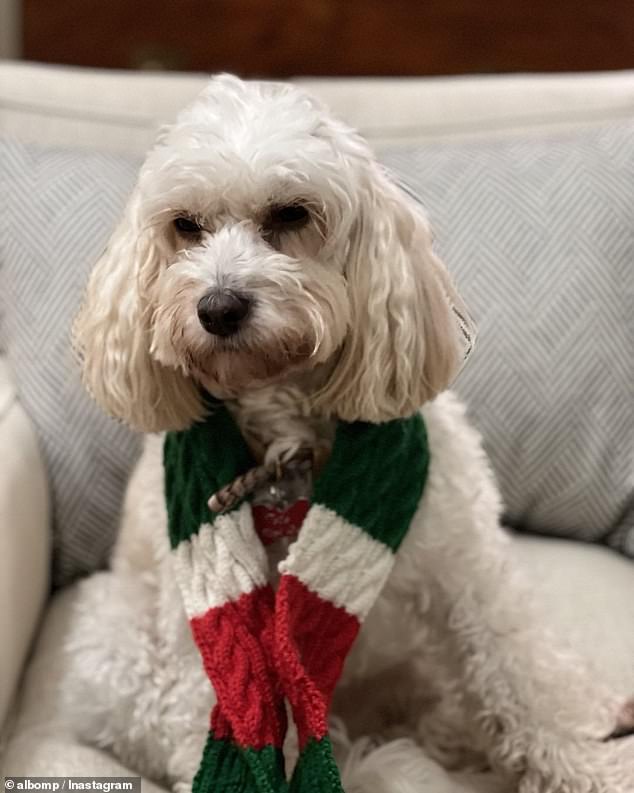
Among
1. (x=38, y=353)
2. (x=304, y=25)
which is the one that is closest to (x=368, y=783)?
(x=38, y=353)

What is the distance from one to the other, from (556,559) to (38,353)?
793mm

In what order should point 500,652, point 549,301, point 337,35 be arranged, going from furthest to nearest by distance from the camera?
point 337,35
point 549,301
point 500,652

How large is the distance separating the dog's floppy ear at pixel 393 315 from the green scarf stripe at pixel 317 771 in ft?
1.09

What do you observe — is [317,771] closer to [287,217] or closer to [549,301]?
[287,217]

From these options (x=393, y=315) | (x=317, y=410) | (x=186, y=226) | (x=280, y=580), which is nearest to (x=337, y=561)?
(x=280, y=580)

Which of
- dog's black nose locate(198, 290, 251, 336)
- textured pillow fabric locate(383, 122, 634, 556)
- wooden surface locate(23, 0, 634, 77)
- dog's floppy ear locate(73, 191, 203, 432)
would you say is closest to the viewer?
dog's black nose locate(198, 290, 251, 336)

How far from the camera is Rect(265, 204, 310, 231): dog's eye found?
0.98 metres

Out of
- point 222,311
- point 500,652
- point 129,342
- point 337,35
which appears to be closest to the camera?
point 222,311

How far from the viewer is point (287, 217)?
38.9 inches

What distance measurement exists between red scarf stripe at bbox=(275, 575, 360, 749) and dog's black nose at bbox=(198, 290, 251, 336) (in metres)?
0.28

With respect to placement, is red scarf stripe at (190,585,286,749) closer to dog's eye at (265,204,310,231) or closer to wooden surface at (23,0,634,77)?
dog's eye at (265,204,310,231)

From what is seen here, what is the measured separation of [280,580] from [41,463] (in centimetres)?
49

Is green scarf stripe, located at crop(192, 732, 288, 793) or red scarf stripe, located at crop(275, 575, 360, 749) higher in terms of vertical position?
red scarf stripe, located at crop(275, 575, 360, 749)

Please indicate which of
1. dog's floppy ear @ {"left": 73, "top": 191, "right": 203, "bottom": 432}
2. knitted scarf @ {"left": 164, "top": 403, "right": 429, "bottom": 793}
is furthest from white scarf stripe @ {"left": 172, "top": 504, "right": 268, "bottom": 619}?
dog's floppy ear @ {"left": 73, "top": 191, "right": 203, "bottom": 432}
